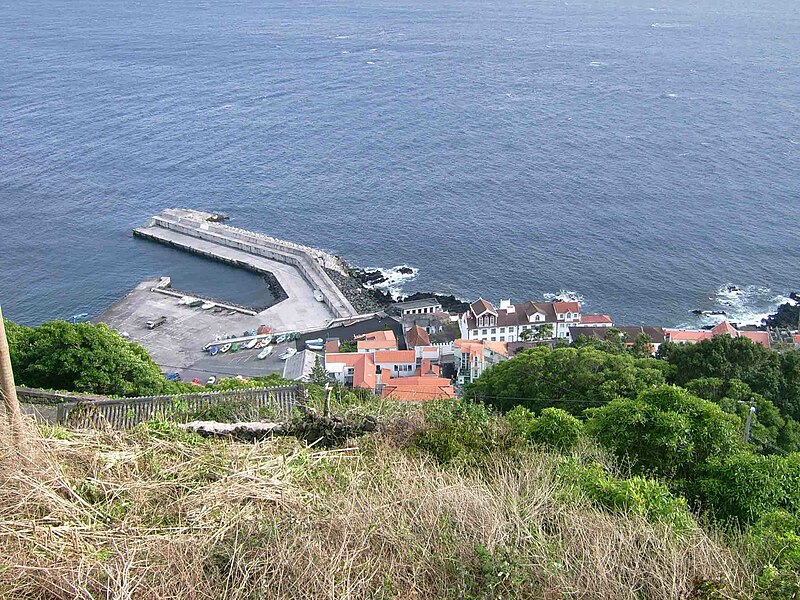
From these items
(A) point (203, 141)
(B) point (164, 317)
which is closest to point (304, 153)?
(A) point (203, 141)

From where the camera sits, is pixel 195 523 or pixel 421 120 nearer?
pixel 195 523

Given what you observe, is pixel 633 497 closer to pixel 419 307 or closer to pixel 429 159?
pixel 419 307

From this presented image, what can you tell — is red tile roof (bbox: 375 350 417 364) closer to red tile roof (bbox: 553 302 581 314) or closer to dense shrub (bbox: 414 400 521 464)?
red tile roof (bbox: 553 302 581 314)

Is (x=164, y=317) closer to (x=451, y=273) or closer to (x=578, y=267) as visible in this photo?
(x=451, y=273)

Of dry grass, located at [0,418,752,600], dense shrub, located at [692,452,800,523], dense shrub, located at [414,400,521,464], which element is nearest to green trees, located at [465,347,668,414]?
dense shrub, located at [414,400,521,464]

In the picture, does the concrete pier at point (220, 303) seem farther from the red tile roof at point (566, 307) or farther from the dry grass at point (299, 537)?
the dry grass at point (299, 537)

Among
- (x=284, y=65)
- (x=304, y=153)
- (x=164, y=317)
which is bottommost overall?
(x=164, y=317)

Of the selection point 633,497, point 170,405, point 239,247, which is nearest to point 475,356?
point 239,247

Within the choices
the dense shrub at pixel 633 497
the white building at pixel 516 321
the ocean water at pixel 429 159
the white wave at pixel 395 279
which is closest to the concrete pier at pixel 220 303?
the ocean water at pixel 429 159
